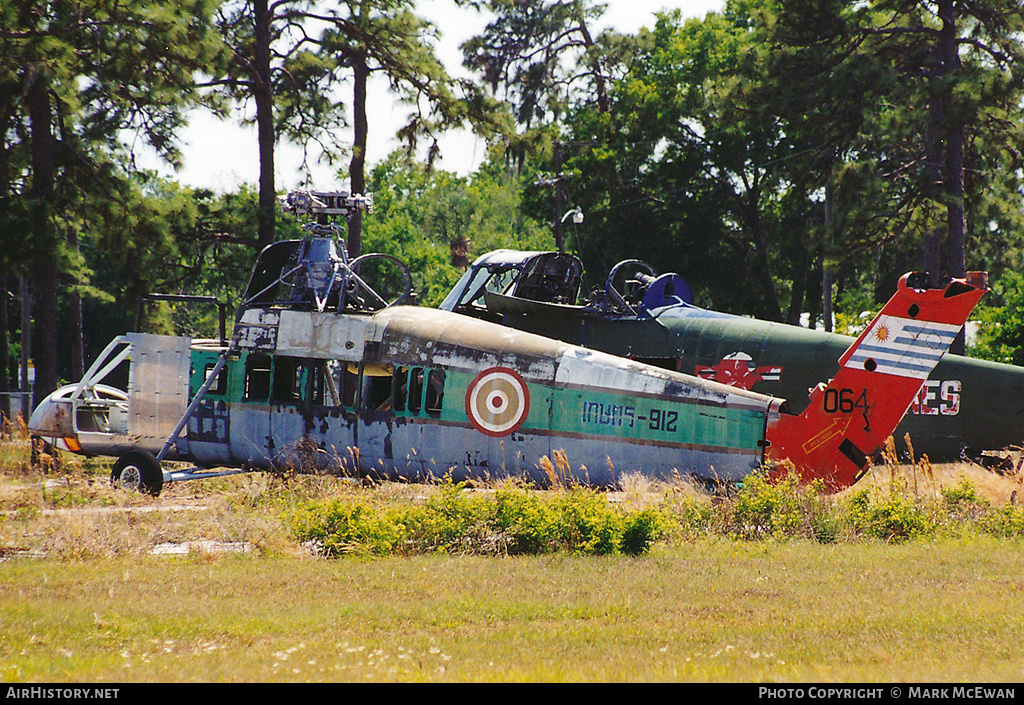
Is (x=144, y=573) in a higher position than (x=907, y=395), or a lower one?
lower

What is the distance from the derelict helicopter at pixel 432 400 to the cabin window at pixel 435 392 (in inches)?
0.8

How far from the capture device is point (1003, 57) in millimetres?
23062

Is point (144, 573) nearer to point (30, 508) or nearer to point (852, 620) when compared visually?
point (30, 508)

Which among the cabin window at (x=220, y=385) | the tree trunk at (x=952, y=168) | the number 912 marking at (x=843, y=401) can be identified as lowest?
the cabin window at (x=220, y=385)

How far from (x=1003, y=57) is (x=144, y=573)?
75.4ft

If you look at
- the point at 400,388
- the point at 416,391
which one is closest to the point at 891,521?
the point at 416,391

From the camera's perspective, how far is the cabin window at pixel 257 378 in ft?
46.5

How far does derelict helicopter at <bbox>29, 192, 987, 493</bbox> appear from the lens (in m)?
11.7

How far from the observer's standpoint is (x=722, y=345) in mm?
15688

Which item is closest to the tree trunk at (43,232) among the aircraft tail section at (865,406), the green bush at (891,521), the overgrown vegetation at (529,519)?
the overgrown vegetation at (529,519)

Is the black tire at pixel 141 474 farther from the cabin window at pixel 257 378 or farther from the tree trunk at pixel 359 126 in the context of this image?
the tree trunk at pixel 359 126

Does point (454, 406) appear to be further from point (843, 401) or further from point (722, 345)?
point (722, 345)

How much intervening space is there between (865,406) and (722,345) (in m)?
4.15

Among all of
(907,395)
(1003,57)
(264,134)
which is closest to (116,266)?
(264,134)
